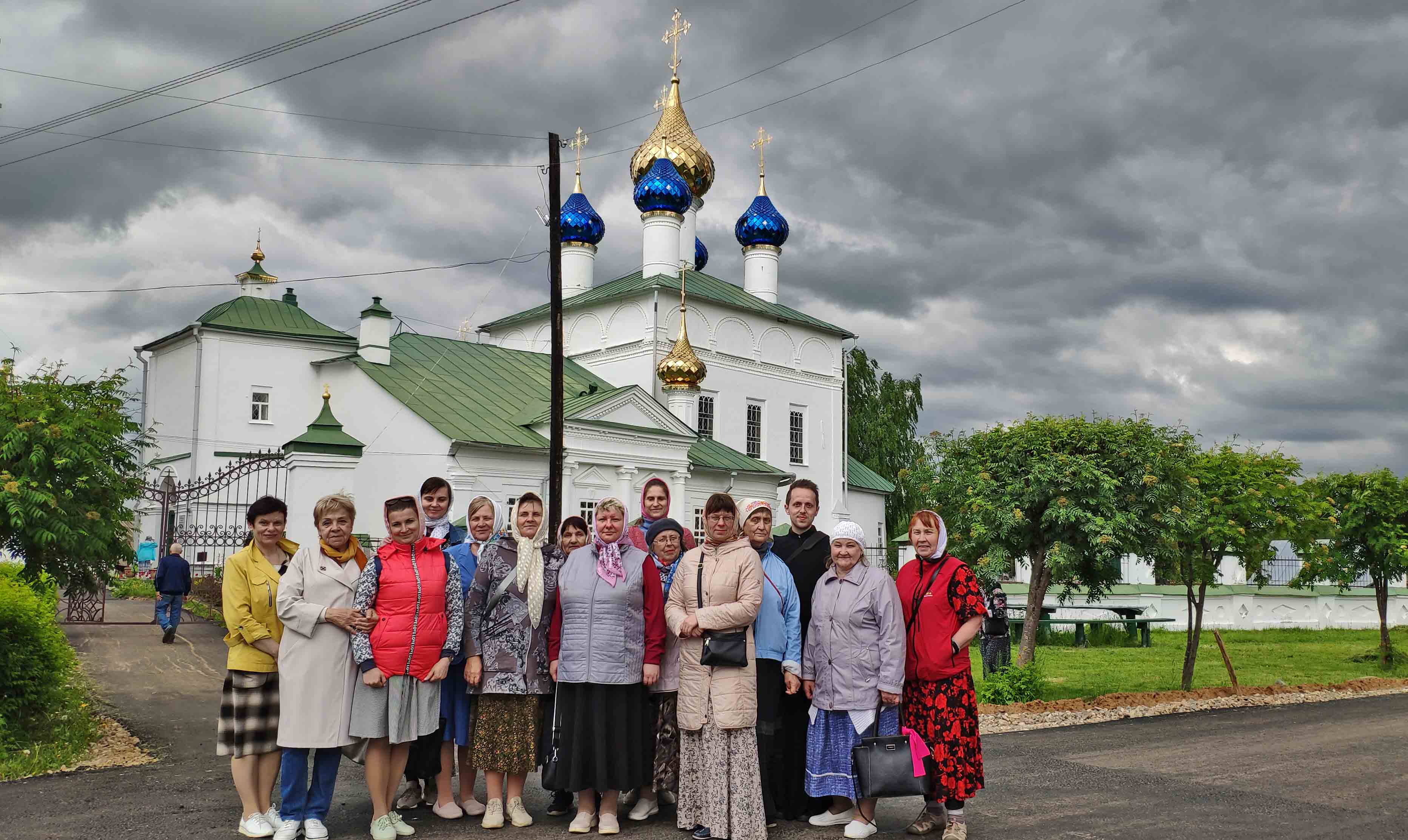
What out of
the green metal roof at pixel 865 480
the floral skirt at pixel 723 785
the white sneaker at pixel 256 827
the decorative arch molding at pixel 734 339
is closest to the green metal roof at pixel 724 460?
the decorative arch molding at pixel 734 339

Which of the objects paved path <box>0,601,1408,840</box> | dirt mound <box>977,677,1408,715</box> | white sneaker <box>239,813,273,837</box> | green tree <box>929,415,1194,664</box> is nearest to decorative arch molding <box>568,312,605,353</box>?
green tree <box>929,415,1194,664</box>

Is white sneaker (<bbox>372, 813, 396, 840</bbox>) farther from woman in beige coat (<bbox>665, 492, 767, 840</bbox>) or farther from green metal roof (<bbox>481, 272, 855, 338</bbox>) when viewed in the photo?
green metal roof (<bbox>481, 272, 855, 338</bbox>)

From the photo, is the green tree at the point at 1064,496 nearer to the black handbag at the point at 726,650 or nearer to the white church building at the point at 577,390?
the black handbag at the point at 726,650

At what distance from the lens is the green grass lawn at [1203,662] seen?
1412 cm

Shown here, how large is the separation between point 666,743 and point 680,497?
1893 centimetres

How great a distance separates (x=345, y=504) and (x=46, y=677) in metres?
4.18

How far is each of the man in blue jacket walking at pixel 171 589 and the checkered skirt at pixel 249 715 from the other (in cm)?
879

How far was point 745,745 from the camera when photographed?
229 inches

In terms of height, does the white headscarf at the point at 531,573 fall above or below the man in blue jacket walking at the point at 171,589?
above

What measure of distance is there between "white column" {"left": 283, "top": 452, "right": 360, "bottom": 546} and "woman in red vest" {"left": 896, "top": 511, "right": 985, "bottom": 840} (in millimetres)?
10479

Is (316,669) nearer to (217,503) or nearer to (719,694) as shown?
(719,694)

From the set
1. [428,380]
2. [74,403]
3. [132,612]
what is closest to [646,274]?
[428,380]

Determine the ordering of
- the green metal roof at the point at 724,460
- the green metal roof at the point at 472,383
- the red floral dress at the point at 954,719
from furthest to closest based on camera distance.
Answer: the green metal roof at the point at 724,460
the green metal roof at the point at 472,383
the red floral dress at the point at 954,719

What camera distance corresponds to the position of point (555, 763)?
6023 mm
